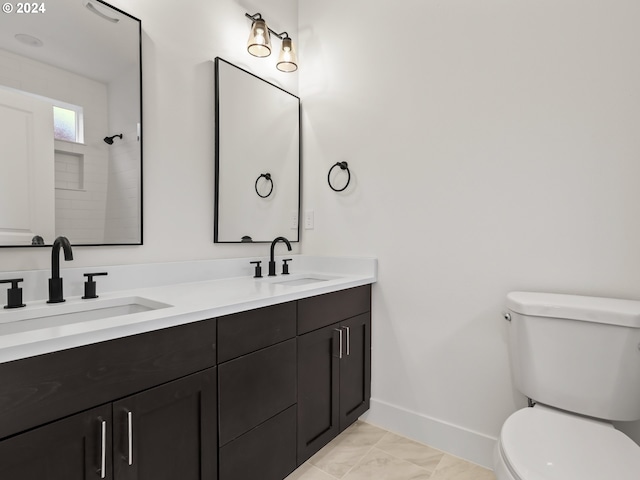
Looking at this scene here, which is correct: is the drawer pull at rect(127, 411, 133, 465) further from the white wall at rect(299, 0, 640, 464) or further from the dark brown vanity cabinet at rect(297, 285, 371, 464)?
the white wall at rect(299, 0, 640, 464)

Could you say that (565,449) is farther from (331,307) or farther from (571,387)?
(331,307)

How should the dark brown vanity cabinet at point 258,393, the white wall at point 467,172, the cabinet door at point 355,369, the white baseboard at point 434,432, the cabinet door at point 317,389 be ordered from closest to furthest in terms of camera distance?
the dark brown vanity cabinet at point 258,393, the white wall at point 467,172, the cabinet door at point 317,389, the white baseboard at point 434,432, the cabinet door at point 355,369

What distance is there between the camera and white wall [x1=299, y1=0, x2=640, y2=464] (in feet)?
4.49

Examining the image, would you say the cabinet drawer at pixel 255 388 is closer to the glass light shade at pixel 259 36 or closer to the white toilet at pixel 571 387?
the white toilet at pixel 571 387

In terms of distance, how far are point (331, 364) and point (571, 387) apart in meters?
0.93

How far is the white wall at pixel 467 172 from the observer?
1.37 m

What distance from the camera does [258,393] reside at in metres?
1.26

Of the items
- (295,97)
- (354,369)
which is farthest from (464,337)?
(295,97)

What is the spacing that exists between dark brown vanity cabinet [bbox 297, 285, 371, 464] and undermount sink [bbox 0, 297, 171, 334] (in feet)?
2.09

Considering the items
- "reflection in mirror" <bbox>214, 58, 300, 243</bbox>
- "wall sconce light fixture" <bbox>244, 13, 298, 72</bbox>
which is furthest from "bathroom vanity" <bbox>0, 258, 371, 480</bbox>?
"wall sconce light fixture" <bbox>244, 13, 298, 72</bbox>

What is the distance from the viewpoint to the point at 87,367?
2.75 ft

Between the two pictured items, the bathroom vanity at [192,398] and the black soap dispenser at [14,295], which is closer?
the bathroom vanity at [192,398]

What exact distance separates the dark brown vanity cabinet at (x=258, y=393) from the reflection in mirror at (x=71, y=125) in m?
0.65

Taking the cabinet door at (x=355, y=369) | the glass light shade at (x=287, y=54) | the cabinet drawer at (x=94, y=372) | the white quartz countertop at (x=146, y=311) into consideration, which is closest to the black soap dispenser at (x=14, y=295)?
the white quartz countertop at (x=146, y=311)
